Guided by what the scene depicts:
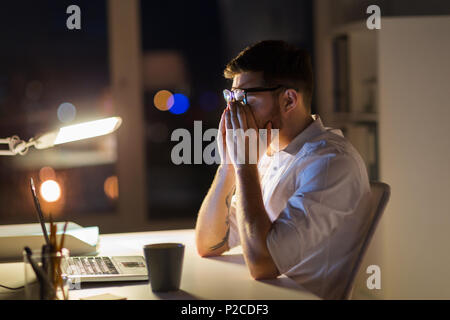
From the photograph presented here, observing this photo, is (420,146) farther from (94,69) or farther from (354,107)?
(94,69)

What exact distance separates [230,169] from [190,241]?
31 cm

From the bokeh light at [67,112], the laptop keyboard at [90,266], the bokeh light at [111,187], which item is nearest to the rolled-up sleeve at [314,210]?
the laptop keyboard at [90,266]

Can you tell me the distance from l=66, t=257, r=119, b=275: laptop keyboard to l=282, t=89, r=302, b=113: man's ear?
700 mm

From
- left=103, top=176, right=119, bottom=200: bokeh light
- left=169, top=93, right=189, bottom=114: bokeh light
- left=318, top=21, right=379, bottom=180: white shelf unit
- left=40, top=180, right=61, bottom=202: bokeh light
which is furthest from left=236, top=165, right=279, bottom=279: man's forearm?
left=169, top=93, right=189, bottom=114: bokeh light

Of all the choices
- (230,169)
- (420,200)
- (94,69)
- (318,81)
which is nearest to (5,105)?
(94,69)

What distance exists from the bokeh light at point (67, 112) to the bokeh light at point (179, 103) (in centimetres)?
71

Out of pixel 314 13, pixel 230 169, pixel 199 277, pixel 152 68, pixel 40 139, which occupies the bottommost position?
pixel 199 277

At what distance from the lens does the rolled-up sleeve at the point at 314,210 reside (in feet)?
4.48

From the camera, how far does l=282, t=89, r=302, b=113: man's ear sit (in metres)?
1.69

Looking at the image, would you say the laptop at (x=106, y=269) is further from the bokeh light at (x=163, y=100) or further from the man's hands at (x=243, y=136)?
the bokeh light at (x=163, y=100)

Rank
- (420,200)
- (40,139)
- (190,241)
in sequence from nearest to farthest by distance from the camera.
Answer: (40,139), (190,241), (420,200)

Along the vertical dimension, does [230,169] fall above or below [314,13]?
below

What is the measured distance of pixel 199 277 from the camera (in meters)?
1.37

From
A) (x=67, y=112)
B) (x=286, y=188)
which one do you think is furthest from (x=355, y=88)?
(x=286, y=188)
